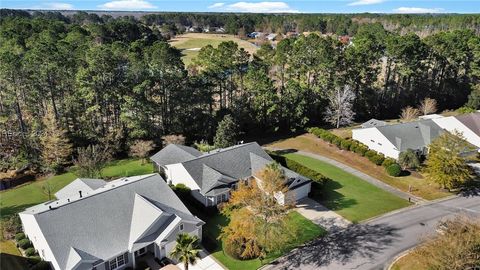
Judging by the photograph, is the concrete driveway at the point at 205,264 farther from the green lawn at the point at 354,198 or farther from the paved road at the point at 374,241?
the green lawn at the point at 354,198

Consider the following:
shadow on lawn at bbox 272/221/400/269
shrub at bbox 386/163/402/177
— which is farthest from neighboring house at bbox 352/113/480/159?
shadow on lawn at bbox 272/221/400/269

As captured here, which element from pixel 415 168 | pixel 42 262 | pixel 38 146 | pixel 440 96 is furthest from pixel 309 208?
pixel 440 96

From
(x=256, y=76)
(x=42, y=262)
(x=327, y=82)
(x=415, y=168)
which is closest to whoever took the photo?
(x=42, y=262)

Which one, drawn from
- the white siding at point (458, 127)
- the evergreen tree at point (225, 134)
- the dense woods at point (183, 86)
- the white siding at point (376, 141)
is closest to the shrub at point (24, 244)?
the dense woods at point (183, 86)

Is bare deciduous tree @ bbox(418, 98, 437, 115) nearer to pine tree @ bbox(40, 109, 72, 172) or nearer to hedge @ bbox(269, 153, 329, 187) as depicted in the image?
hedge @ bbox(269, 153, 329, 187)

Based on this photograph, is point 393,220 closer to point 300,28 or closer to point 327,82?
point 327,82

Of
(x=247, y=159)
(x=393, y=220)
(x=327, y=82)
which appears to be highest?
(x=327, y=82)

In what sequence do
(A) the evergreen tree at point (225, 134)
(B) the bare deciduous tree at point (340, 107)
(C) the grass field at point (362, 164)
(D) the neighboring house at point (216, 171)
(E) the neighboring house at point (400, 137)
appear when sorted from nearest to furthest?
(D) the neighboring house at point (216, 171), (C) the grass field at point (362, 164), (E) the neighboring house at point (400, 137), (A) the evergreen tree at point (225, 134), (B) the bare deciduous tree at point (340, 107)
